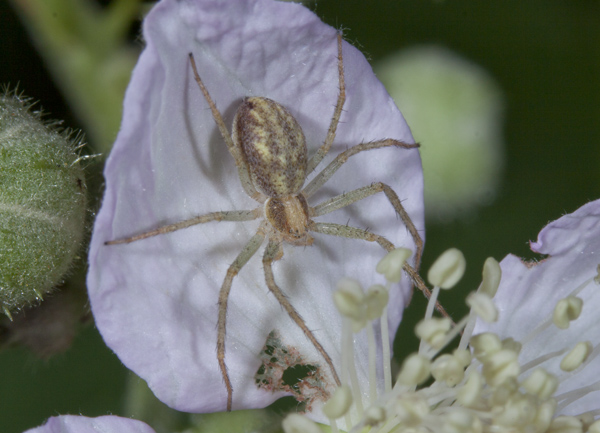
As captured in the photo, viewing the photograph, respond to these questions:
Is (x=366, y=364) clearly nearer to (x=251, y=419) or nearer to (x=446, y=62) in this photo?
(x=251, y=419)

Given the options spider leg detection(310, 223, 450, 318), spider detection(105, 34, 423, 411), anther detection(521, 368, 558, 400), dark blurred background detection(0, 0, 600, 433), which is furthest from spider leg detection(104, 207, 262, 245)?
dark blurred background detection(0, 0, 600, 433)

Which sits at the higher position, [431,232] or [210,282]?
[210,282]

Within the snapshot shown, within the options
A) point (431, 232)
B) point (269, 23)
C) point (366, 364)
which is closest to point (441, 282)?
point (366, 364)

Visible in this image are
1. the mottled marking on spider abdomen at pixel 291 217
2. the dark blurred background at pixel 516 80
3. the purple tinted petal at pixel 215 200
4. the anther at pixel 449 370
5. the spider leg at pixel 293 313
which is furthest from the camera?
the dark blurred background at pixel 516 80

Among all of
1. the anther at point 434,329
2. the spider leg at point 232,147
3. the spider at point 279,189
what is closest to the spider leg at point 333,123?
the spider at point 279,189

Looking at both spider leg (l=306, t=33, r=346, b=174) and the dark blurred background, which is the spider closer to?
spider leg (l=306, t=33, r=346, b=174)

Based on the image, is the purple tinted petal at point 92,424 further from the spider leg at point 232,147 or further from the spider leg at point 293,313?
the spider leg at point 232,147
